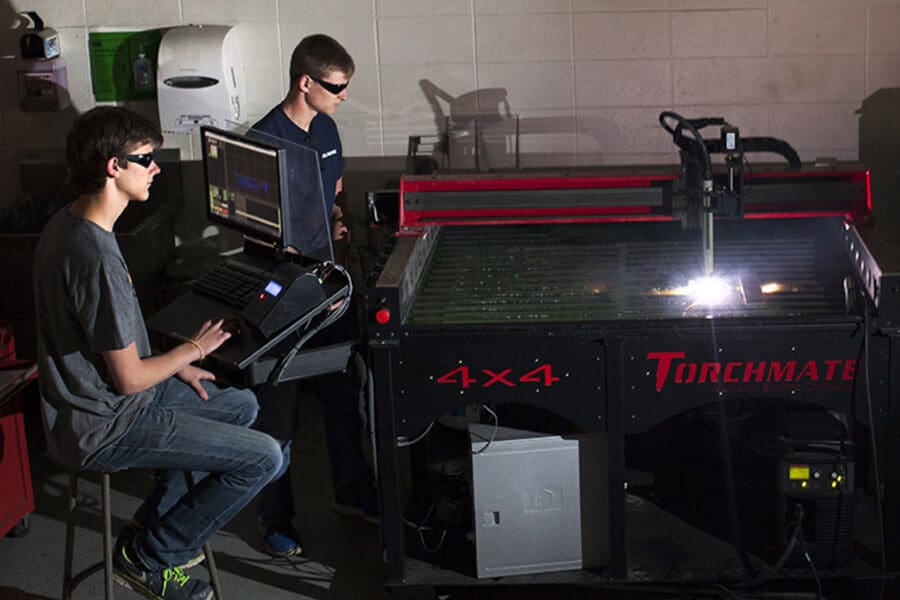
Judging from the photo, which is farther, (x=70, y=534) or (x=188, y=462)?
(x=70, y=534)

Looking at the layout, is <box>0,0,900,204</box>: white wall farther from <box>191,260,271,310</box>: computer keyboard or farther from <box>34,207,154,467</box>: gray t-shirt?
<box>34,207,154,467</box>: gray t-shirt

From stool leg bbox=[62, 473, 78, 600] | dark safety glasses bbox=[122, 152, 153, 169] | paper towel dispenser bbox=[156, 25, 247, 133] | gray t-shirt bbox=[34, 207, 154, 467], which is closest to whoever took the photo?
gray t-shirt bbox=[34, 207, 154, 467]

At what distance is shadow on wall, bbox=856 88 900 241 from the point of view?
4789 mm

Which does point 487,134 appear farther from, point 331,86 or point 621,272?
point 621,272

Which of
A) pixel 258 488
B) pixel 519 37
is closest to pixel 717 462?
pixel 258 488

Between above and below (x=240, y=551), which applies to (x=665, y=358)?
above

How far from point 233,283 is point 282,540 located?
809 millimetres

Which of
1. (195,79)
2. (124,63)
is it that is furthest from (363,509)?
(124,63)

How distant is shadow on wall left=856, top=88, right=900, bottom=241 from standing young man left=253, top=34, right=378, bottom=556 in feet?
6.48

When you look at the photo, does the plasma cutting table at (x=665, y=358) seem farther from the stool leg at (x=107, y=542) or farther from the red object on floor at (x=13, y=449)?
the red object on floor at (x=13, y=449)

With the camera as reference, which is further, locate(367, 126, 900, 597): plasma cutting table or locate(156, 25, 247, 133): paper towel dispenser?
locate(156, 25, 247, 133): paper towel dispenser

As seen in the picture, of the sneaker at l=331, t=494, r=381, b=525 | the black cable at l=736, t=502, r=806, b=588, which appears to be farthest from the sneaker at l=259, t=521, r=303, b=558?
the black cable at l=736, t=502, r=806, b=588

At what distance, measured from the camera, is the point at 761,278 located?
3.55m

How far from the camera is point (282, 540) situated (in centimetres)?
380
